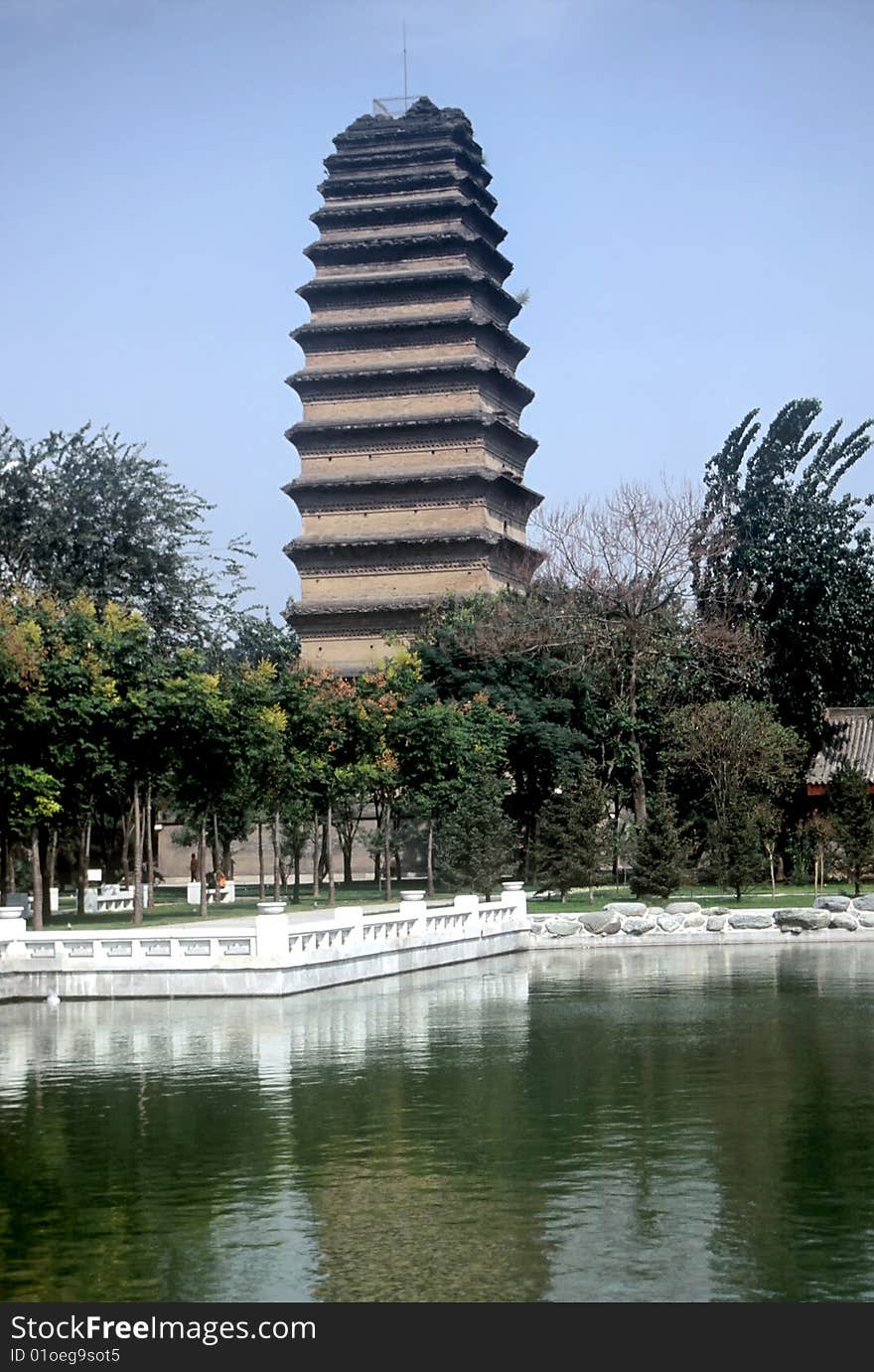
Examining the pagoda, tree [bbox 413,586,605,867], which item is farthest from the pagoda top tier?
tree [bbox 413,586,605,867]

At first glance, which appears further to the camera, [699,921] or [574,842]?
[574,842]

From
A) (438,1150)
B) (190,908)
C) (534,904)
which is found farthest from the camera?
(190,908)

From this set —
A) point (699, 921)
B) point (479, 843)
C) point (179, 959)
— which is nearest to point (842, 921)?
point (699, 921)

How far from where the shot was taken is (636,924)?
35.2 meters

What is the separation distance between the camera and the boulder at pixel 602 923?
35156mm

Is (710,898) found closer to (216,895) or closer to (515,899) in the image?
(515,899)

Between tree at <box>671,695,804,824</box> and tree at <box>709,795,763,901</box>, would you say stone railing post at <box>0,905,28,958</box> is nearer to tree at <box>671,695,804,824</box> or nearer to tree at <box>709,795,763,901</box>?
tree at <box>709,795,763,901</box>

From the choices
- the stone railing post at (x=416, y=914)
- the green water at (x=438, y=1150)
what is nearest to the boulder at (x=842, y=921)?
the stone railing post at (x=416, y=914)

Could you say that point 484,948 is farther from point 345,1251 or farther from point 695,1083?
point 345,1251

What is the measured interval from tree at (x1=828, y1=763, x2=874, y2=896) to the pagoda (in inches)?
711

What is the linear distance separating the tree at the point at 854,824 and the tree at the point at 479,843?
7.19m

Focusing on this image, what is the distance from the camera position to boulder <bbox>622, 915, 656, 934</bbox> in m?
35.2

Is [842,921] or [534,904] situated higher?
[534,904]

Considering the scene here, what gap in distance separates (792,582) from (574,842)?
12560 millimetres
